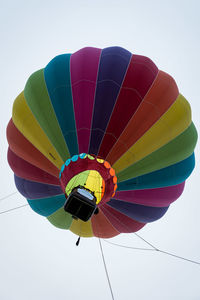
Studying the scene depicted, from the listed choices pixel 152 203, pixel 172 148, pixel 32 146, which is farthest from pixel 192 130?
pixel 32 146

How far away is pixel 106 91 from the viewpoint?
6027 mm

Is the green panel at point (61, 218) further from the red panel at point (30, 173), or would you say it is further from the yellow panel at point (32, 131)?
the yellow panel at point (32, 131)

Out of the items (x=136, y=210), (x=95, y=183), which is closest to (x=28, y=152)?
(x=95, y=183)

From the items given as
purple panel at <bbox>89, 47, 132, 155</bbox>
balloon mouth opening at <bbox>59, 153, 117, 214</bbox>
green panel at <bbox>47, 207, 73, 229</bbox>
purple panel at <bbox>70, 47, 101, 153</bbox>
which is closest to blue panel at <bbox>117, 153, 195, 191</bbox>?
balloon mouth opening at <bbox>59, 153, 117, 214</bbox>

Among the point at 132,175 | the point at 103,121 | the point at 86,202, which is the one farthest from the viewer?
the point at 132,175

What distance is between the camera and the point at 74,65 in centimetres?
627

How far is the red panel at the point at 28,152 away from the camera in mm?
6738

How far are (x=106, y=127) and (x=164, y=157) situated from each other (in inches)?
59.4

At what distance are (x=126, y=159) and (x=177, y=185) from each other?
5.49 ft

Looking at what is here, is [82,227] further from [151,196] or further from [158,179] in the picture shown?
[158,179]

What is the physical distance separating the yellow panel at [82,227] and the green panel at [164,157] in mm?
1903

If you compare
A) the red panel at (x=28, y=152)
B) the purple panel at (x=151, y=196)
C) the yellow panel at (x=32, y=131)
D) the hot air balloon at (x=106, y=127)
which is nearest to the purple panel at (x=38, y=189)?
the hot air balloon at (x=106, y=127)

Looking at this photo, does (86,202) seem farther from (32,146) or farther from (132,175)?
(32,146)

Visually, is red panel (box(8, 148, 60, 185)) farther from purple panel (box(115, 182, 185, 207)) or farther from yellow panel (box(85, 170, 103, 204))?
purple panel (box(115, 182, 185, 207))
